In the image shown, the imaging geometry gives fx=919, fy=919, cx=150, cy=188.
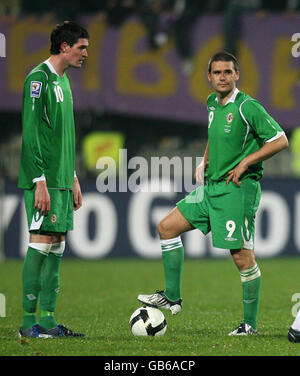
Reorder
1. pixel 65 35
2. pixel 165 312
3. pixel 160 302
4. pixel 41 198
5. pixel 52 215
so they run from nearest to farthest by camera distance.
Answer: pixel 41 198 < pixel 52 215 < pixel 65 35 < pixel 160 302 < pixel 165 312

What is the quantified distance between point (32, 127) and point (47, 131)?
0.19 metres

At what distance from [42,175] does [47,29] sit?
293 inches

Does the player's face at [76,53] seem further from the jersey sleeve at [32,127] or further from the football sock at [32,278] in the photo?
the football sock at [32,278]

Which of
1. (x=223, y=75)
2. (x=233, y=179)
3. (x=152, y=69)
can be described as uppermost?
(x=152, y=69)

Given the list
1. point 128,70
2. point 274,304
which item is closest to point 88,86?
point 128,70

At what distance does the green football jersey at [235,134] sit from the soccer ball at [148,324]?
3.01ft

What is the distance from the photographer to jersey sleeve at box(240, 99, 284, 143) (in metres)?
5.47

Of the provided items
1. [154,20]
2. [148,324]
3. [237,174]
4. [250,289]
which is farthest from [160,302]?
[154,20]

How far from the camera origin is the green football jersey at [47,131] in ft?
17.6

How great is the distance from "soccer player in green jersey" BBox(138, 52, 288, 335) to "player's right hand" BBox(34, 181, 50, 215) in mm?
881

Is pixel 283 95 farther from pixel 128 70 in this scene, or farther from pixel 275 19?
pixel 128 70

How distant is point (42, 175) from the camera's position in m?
5.36

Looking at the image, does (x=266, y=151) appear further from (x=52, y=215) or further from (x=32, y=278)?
(x=32, y=278)

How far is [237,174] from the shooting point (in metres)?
5.52
